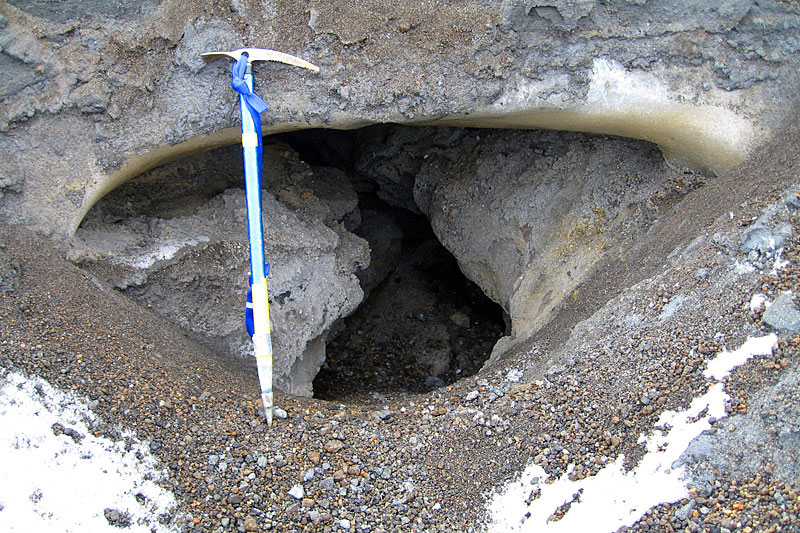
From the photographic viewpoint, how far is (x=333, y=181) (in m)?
4.28

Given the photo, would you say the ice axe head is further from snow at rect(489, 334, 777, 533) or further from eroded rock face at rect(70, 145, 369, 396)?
snow at rect(489, 334, 777, 533)

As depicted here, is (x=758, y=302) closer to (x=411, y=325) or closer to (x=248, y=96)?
(x=248, y=96)

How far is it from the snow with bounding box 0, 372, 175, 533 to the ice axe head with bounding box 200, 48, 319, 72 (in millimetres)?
1530

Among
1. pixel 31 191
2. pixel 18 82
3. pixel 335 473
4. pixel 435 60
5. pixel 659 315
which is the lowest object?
pixel 335 473

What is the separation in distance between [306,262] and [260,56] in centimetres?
113

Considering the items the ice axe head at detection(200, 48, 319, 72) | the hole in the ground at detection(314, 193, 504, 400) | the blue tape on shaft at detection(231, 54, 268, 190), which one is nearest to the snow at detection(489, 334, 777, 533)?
the blue tape on shaft at detection(231, 54, 268, 190)

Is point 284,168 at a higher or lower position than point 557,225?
lower

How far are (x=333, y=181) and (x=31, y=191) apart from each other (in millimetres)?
1788

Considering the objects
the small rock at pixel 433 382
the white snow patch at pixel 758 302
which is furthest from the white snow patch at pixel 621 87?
the small rock at pixel 433 382

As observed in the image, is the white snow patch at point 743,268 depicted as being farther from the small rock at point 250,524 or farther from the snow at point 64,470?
the snow at point 64,470

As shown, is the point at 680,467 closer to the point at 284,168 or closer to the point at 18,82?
the point at 284,168

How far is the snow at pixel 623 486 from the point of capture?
219 centimetres

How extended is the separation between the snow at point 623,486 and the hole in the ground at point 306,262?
1569 millimetres

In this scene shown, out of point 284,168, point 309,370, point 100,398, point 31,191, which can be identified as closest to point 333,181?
point 284,168
